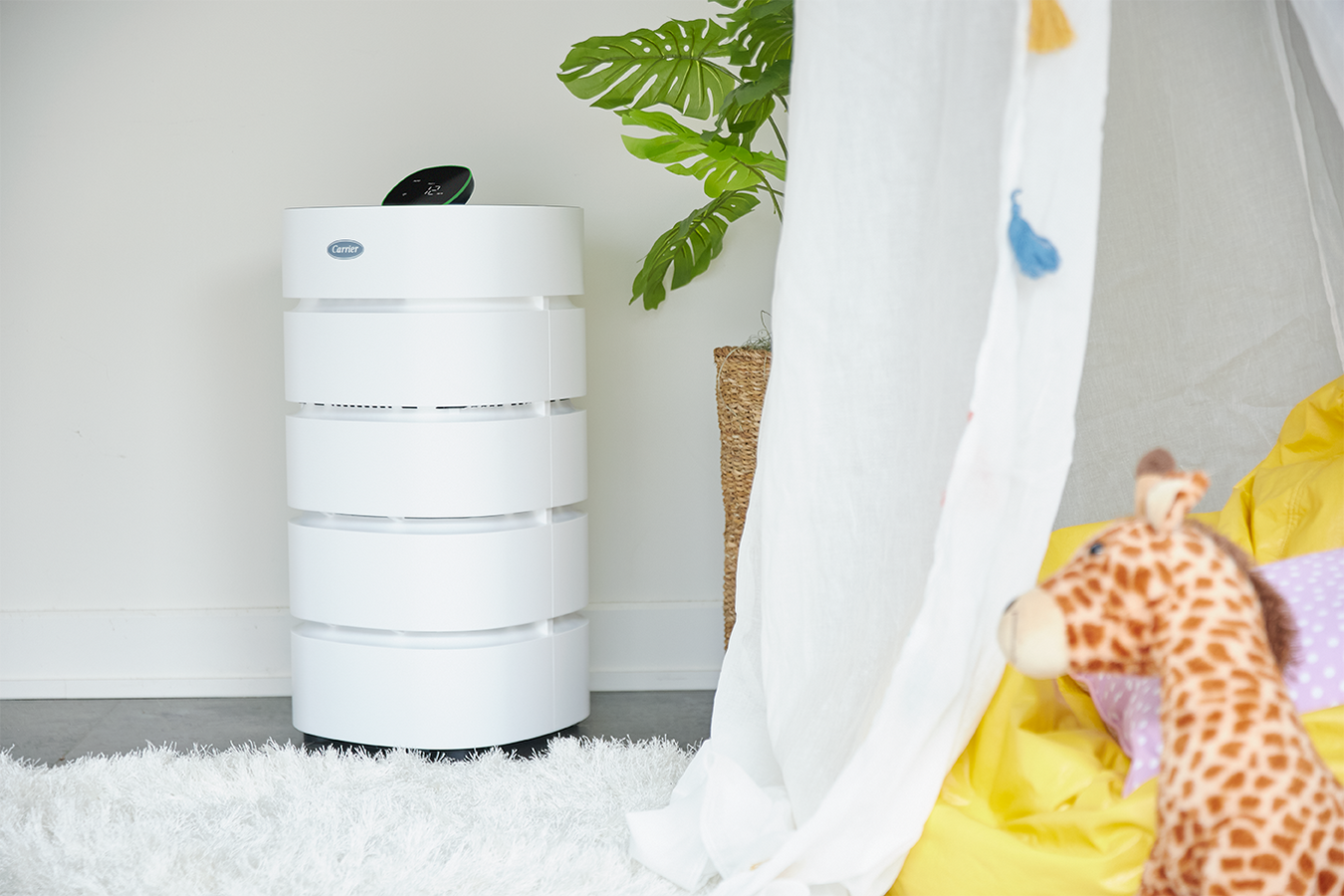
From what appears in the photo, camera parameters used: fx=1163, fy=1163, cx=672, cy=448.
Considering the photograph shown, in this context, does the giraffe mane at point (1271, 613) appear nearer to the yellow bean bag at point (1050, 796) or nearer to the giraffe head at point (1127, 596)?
the giraffe head at point (1127, 596)

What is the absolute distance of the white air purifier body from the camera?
6.07 ft

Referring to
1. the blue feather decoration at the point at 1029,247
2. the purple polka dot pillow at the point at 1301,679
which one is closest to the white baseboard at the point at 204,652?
the purple polka dot pillow at the point at 1301,679

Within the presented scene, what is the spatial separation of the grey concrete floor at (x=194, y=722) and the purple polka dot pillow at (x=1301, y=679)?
101 centimetres

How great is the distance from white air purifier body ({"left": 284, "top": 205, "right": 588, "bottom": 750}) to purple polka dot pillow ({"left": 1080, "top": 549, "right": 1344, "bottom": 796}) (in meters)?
1.02

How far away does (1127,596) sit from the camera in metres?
0.90

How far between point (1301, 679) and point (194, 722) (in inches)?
75.4

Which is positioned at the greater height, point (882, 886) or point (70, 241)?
point (70, 241)

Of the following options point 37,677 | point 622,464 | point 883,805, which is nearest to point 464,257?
point 622,464

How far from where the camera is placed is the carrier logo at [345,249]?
6.08 feet

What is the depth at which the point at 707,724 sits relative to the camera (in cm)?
217

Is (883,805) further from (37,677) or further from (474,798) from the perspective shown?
(37,677)

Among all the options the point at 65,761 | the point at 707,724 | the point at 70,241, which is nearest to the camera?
the point at 65,761

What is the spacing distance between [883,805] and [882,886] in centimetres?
10

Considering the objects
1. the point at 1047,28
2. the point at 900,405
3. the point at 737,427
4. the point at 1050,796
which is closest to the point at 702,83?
the point at 737,427
